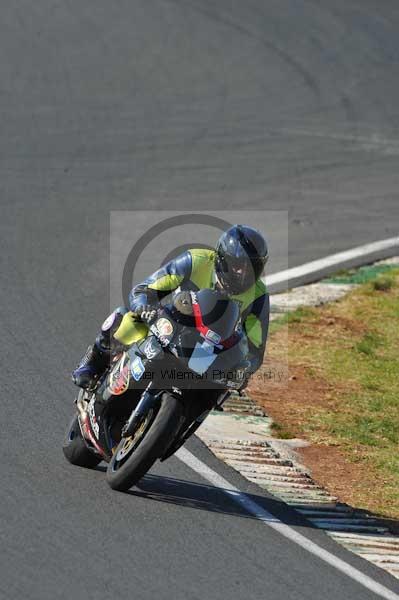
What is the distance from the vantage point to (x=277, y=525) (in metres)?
7.47

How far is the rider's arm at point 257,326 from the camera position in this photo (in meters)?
7.68

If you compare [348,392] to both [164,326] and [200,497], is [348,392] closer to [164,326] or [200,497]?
[200,497]

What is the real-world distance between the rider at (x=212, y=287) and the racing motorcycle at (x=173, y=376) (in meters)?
0.14

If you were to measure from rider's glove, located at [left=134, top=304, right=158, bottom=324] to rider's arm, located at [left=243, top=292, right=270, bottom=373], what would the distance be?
59 centimetres

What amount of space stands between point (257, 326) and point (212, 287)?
1.28 feet

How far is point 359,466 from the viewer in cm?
898

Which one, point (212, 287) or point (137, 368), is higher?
point (212, 287)

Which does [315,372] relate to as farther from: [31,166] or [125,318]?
[31,166]

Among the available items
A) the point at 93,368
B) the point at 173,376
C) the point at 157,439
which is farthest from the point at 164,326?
the point at 93,368

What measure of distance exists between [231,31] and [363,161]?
15.9 ft

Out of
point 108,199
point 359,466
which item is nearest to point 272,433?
point 359,466

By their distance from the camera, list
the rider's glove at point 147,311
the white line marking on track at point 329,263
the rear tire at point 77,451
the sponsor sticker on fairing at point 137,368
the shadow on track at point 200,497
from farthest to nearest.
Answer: the white line marking on track at point 329,263
the rear tire at point 77,451
the rider's glove at point 147,311
the shadow on track at point 200,497
the sponsor sticker on fairing at point 137,368

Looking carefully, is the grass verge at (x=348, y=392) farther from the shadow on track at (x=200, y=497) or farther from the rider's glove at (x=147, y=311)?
the rider's glove at (x=147, y=311)

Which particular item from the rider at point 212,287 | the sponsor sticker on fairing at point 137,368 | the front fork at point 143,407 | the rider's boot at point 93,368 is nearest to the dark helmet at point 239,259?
the rider at point 212,287
